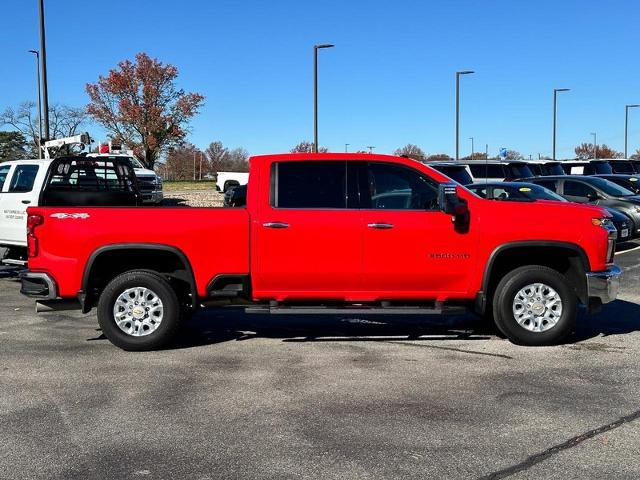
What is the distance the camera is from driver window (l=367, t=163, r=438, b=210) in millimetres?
6938

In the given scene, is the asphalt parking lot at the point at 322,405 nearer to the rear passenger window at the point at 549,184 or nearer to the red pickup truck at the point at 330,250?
the red pickup truck at the point at 330,250

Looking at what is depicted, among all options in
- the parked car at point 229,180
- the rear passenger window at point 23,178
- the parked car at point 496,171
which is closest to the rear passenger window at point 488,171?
the parked car at point 496,171

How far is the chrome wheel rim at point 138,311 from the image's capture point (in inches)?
270

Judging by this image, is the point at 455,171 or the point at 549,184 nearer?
the point at 549,184

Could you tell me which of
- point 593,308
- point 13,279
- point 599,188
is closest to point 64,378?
point 593,308

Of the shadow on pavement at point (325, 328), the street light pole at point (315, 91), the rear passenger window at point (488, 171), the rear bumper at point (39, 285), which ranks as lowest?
the shadow on pavement at point (325, 328)

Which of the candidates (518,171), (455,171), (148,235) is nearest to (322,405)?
(148,235)

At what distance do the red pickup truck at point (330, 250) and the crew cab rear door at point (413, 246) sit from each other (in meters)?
0.01

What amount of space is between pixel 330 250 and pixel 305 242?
251 mm

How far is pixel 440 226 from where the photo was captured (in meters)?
6.80

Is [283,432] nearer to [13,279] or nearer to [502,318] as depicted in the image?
[502,318]

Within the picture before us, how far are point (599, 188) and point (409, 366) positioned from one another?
42.9 feet

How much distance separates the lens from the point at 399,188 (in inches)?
276

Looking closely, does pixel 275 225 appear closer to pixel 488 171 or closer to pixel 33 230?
pixel 33 230
